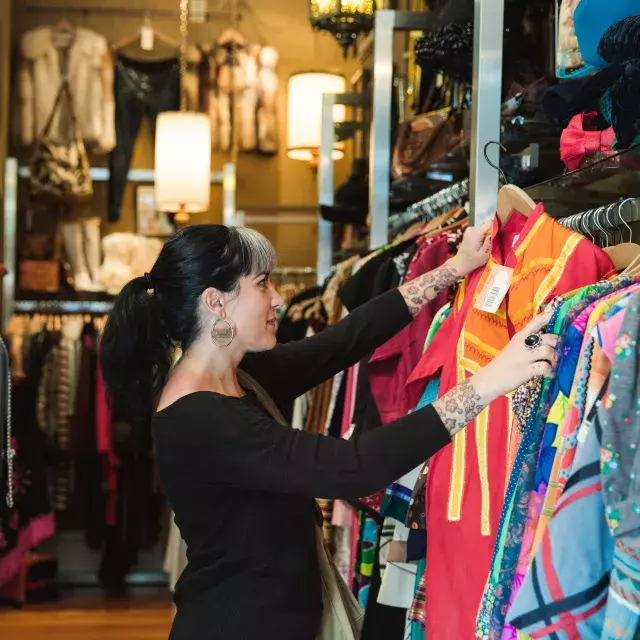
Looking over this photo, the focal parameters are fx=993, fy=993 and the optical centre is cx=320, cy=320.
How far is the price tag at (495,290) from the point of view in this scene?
5.58 feet

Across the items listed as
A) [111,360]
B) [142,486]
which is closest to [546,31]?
[111,360]

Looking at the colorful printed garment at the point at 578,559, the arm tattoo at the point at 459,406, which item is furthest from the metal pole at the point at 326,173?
the colorful printed garment at the point at 578,559

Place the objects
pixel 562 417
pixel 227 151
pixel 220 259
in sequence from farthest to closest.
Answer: pixel 227 151 < pixel 220 259 < pixel 562 417

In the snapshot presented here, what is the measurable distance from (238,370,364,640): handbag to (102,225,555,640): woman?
1cm

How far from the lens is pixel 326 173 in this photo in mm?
4469

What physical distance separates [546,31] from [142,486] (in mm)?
3769

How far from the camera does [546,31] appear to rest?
2.53 metres

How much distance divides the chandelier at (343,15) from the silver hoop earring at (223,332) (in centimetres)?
275

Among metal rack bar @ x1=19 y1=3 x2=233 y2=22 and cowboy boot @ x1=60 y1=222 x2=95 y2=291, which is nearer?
cowboy boot @ x1=60 y1=222 x2=95 y2=291

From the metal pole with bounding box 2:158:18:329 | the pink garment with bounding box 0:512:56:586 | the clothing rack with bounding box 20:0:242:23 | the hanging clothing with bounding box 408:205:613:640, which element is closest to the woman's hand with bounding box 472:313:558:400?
the hanging clothing with bounding box 408:205:613:640

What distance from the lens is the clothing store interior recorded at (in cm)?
132

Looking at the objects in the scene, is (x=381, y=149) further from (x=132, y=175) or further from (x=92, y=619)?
(x=132, y=175)

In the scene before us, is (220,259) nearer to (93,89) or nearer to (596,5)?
(596,5)

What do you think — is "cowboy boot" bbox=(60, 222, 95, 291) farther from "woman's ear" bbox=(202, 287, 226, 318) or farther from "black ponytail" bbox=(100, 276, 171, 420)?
"woman's ear" bbox=(202, 287, 226, 318)
